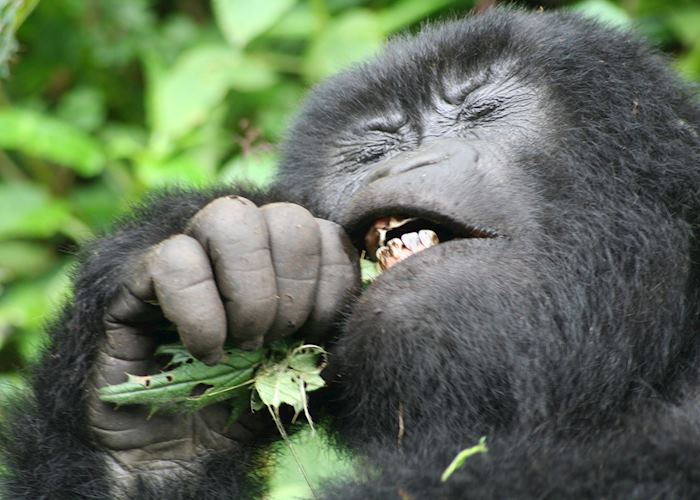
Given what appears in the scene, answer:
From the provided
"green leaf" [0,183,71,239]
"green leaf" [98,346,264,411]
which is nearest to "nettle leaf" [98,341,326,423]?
"green leaf" [98,346,264,411]

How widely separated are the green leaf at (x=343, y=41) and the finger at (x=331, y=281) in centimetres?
229

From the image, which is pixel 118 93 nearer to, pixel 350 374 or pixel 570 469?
pixel 350 374

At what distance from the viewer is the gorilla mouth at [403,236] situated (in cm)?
237

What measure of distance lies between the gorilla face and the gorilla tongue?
2 centimetres

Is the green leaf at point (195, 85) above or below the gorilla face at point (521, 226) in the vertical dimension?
below

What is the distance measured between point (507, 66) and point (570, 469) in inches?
43.3

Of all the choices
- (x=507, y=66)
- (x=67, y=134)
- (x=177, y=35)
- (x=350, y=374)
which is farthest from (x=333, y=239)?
(x=177, y=35)

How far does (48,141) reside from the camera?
15.6 ft

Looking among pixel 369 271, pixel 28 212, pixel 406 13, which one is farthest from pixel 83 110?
pixel 369 271

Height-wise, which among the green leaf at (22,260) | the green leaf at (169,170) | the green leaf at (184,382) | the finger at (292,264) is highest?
the finger at (292,264)

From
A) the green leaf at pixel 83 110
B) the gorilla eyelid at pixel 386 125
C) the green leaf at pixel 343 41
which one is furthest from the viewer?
the green leaf at pixel 83 110

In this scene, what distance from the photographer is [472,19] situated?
277 cm

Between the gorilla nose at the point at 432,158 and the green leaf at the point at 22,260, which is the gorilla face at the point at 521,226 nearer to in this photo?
the gorilla nose at the point at 432,158

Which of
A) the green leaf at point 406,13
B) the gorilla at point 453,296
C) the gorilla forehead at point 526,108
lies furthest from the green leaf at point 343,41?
the gorilla at point 453,296
